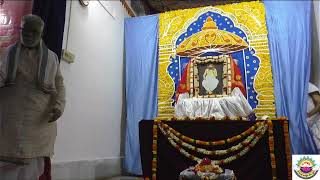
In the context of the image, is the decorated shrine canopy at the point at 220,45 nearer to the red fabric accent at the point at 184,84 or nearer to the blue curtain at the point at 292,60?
the blue curtain at the point at 292,60

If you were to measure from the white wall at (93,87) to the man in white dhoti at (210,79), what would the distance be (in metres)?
1.36

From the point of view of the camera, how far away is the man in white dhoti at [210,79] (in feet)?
12.3

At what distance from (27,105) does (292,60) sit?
3.33 metres

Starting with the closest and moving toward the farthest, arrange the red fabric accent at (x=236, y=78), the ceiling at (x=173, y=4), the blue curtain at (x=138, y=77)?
the red fabric accent at (x=236, y=78) → the blue curtain at (x=138, y=77) → the ceiling at (x=173, y=4)

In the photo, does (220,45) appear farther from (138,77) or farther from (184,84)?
(138,77)

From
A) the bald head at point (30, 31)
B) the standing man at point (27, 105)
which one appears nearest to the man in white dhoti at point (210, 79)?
the standing man at point (27, 105)

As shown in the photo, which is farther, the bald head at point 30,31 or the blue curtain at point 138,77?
the blue curtain at point 138,77

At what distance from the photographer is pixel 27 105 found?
5.39 ft

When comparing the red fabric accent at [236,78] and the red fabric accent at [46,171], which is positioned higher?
the red fabric accent at [236,78]

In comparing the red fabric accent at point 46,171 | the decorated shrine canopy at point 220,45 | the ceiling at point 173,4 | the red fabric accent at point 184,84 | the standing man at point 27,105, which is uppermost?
the ceiling at point 173,4

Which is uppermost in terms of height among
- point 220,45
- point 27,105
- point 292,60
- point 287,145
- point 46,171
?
point 220,45

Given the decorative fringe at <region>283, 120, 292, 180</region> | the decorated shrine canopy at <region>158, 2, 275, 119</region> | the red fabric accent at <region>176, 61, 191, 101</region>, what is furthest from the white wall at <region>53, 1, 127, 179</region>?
the decorative fringe at <region>283, 120, 292, 180</region>

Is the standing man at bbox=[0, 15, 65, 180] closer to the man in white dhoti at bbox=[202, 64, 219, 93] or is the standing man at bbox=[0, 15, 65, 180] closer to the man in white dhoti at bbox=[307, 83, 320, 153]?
the man in white dhoti at bbox=[202, 64, 219, 93]

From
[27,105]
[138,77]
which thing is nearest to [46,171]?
[27,105]
